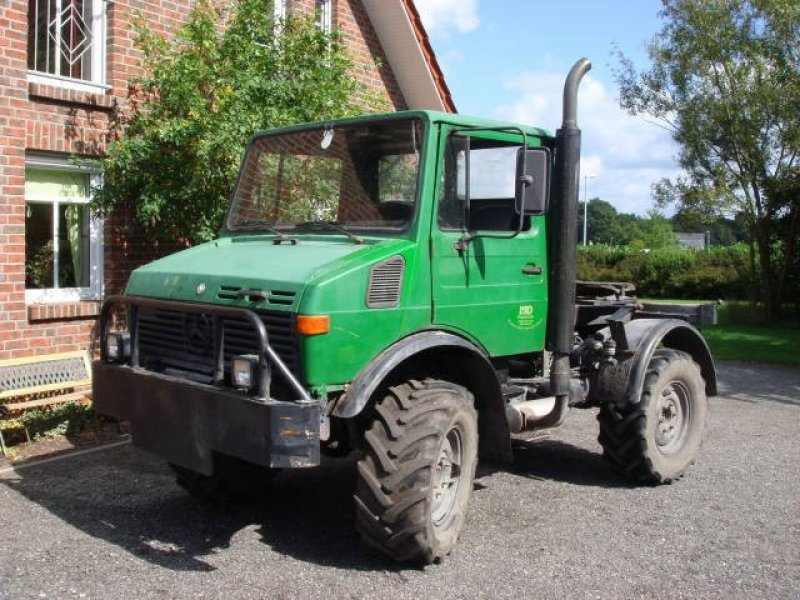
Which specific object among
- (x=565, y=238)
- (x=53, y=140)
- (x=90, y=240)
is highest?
(x=53, y=140)

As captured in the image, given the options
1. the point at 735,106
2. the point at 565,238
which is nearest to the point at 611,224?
the point at 735,106

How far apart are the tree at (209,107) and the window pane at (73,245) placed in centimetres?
63

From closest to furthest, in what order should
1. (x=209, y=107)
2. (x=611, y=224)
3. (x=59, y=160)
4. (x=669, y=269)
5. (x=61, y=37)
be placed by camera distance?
(x=209, y=107) → (x=59, y=160) → (x=61, y=37) → (x=669, y=269) → (x=611, y=224)

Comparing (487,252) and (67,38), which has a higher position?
(67,38)

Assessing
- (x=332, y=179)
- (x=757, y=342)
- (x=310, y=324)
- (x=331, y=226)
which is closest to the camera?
(x=310, y=324)

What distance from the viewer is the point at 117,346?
5336 mm

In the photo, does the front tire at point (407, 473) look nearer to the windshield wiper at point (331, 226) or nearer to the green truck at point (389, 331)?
the green truck at point (389, 331)

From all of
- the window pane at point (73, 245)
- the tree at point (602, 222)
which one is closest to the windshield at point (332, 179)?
the window pane at point (73, 245)

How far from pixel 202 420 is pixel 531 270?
2.29 m

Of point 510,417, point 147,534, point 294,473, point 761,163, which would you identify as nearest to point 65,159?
point 294,473

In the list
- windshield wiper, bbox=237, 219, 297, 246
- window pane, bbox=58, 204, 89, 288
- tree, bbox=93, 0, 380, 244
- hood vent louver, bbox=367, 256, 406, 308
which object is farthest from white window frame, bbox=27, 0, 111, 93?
hood vent louver, bbox=367, 256, 406, 308

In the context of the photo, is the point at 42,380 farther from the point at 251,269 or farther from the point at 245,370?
the point at 245,370

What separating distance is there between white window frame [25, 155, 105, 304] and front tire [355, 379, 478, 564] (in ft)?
16.2

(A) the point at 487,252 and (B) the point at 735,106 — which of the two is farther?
(B) the point at 735,106
